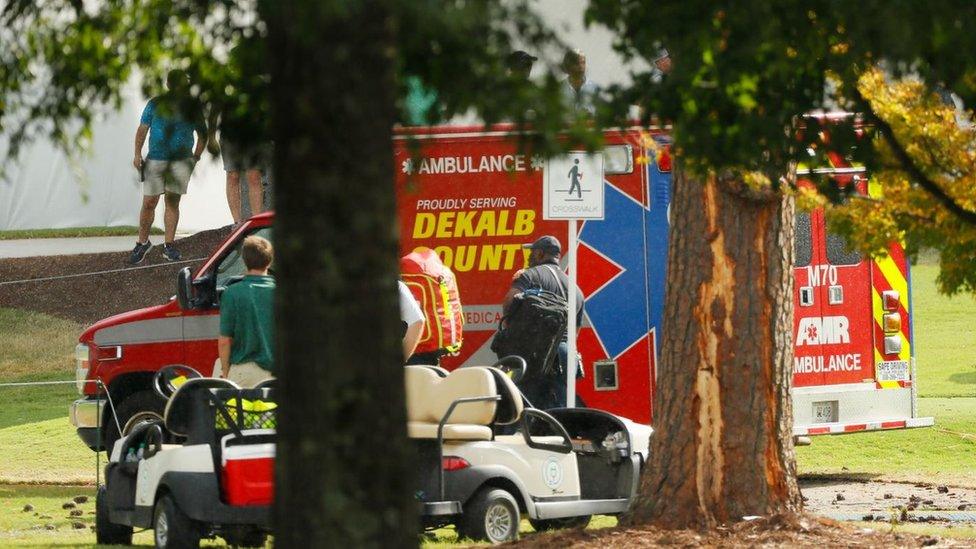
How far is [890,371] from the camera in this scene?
1341cm

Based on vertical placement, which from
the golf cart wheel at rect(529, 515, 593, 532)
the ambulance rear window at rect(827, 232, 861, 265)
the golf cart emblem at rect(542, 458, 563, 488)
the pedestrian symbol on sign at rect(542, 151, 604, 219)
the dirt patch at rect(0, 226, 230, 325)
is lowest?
the golf cart wheel at rect(529, 515, 593, 532)

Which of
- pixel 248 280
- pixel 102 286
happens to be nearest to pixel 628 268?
pixel 248 280

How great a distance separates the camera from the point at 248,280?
9828 mm

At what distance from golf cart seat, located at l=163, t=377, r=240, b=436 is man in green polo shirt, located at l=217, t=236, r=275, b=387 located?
1.00 m

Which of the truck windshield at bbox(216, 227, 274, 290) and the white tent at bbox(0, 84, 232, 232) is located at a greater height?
the white tent at bbox(0, 84, 232, 232)

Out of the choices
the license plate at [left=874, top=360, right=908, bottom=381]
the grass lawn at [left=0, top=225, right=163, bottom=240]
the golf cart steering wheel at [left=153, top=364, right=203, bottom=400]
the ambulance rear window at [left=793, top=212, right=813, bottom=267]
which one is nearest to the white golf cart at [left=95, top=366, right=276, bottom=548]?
the golf cart steering wheel at [left=153, top=364, right=203, bottom=400]

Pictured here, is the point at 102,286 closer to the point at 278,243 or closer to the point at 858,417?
the point at 858,417

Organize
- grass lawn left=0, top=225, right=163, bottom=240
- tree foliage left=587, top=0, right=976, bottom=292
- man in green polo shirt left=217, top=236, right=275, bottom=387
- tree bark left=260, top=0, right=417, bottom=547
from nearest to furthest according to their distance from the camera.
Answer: tree bark left=260, top=0, right=417, bottom=547
tree foliage left=587, top=0, right=976, bottom=292
man in green polo shirt left=217, top=236, right=275, bottom=387
grass lawn left=0, top=225, right=163, bottom=240

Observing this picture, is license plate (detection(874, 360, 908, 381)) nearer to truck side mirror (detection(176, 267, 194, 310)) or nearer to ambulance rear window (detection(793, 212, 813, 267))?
ambulance rear window (detection(793, 212, 813, 267))

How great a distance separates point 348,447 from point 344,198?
1.87 ft

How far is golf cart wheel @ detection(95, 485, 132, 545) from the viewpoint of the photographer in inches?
376

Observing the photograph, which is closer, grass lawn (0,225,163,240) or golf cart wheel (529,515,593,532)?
golf cart wheel (529,515,593,532)

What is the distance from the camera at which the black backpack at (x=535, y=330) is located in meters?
11.6

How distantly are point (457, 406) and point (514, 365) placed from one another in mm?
1647
